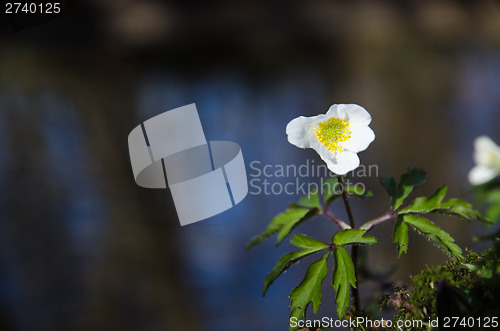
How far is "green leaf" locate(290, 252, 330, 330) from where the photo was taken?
0.42 metres

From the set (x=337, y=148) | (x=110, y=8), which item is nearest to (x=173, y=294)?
(x=110, y=8)

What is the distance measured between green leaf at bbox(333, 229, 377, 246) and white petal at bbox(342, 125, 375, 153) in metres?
0.09

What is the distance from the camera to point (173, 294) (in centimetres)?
153

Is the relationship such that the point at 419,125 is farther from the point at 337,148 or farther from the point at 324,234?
the point at 337,148

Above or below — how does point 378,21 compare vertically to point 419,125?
above

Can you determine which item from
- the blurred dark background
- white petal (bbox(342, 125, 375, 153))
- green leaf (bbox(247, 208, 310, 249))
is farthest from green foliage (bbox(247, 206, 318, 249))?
the blurred dark background

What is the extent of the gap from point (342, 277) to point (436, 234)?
0.12 metres

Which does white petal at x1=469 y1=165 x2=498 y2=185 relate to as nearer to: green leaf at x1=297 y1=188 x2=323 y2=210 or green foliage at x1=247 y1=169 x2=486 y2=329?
green foliage at x1=247 y1=169 x2=486 y2=329

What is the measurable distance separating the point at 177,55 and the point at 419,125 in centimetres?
110

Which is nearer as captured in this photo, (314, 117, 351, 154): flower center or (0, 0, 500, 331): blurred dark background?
(314, 117, 351, 154): flower center

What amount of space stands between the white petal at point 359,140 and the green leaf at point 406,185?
83mm

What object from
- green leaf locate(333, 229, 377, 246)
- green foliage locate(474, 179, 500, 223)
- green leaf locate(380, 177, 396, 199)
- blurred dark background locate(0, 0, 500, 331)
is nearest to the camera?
green foliage locate(474, 179, 500, 223)

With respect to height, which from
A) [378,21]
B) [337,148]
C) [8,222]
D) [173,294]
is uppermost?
[378,21]

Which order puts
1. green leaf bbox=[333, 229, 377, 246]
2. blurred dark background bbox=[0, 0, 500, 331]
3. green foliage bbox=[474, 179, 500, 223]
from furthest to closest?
blurred dark background bbox=[0, 0, 500, 331] → green leaf bbox=[333, 229, 377, 246] → green foliage bbox=[474, 179, 500, 223]
